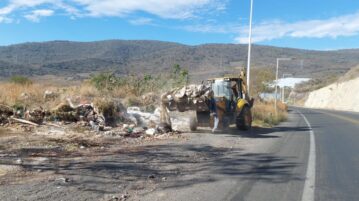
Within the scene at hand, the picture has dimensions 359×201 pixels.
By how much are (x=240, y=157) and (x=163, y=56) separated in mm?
102316

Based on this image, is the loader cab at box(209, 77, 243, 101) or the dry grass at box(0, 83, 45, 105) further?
the loader cab at box(209, 77, 243, 101)

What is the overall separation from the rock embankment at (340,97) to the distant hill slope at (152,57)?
32.0ft

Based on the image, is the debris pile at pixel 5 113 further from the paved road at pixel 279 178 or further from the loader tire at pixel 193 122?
the paved road at pixel 279 178

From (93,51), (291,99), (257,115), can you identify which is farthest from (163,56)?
(257,115)

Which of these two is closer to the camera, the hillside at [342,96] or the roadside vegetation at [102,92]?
the roadside vegetation at [102,92]

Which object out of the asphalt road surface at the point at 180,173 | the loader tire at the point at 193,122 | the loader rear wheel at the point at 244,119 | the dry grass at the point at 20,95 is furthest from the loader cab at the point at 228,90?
the dry grass at the point at 20,95

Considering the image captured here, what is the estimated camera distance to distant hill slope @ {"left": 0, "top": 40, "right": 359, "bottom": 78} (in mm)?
100000

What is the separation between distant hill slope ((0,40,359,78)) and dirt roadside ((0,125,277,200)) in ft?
244

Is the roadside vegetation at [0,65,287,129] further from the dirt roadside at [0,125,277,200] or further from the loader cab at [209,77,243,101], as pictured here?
the dirt roadside at [0,125,277,200]

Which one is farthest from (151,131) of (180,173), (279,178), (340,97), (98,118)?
(340,97)

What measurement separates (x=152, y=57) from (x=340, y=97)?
4691cm

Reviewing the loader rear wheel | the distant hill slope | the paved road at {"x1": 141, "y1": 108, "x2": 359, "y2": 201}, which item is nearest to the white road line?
the paved road at {"x1": 141, "y1": 108, "x2": 359, "y2": 201}

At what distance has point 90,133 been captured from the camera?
49.0ft

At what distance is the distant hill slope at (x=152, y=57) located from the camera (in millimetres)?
100000
